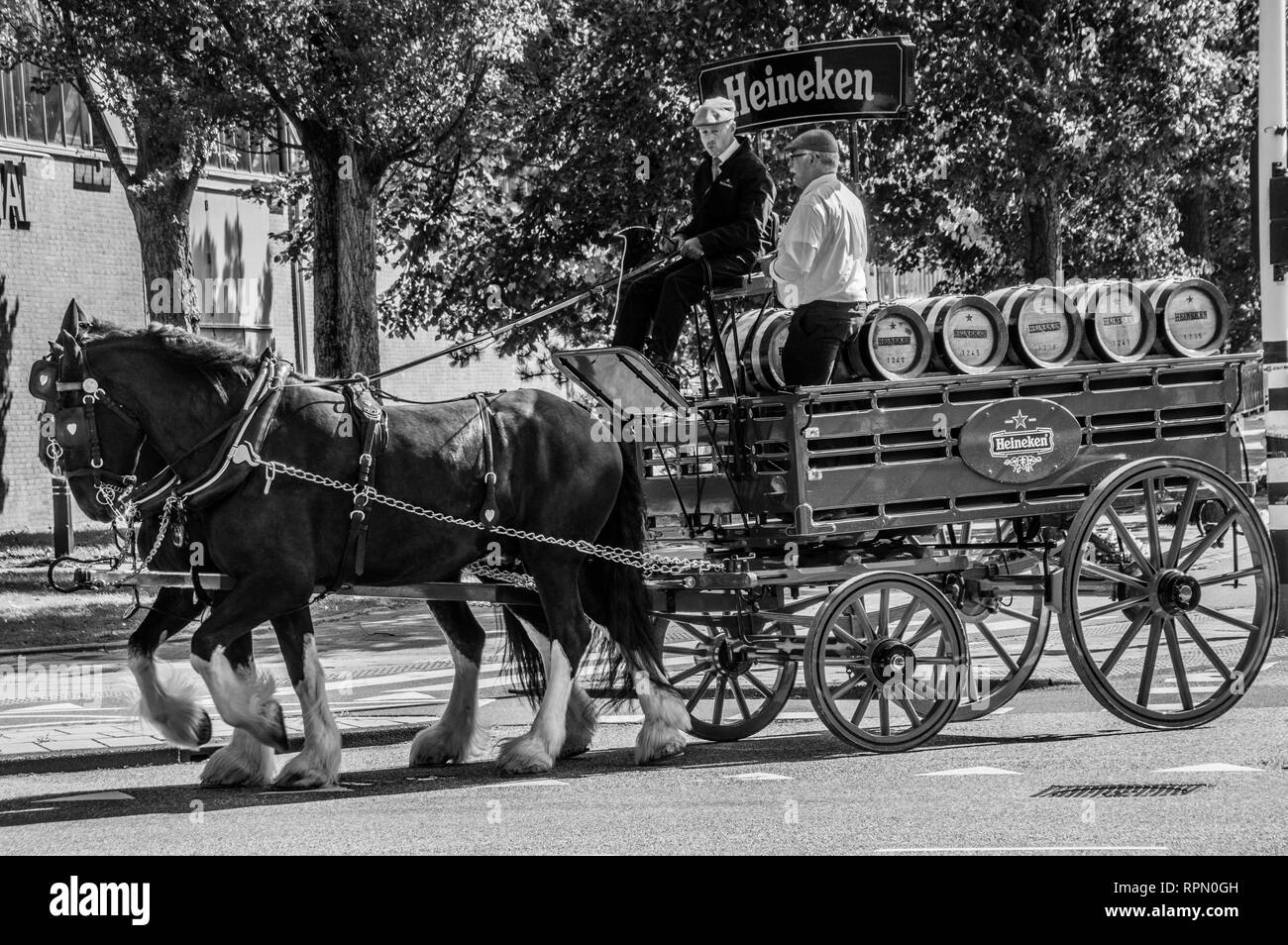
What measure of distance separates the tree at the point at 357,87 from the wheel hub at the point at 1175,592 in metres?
9.34

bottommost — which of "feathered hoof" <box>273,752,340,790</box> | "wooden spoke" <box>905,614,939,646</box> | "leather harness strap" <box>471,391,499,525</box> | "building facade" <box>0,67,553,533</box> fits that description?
"feathered hoof" <box>273,752,340,790</box>

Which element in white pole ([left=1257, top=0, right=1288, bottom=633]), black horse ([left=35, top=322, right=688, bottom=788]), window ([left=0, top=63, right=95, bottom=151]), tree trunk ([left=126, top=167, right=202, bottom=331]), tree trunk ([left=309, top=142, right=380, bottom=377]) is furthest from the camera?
window ([left=0, top=63, right=95, bottom=151])

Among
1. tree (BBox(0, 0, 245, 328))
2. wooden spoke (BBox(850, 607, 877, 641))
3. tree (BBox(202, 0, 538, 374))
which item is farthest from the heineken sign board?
tree (BBox(0, 0, 245, 328))

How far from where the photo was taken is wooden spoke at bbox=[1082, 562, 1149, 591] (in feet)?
26.2

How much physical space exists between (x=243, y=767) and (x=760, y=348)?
3.19 meters

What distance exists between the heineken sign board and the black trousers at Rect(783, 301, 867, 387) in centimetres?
165

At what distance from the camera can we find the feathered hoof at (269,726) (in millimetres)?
7121

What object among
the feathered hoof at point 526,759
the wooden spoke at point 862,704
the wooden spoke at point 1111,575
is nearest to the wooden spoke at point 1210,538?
the wooden spoke at point 1111,575

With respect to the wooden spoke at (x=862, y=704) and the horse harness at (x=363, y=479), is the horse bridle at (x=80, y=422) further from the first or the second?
the wooden spoke at (x=862, y=704)

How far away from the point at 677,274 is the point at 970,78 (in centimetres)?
985

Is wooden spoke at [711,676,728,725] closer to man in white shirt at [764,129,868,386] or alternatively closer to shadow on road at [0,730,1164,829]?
shadow on road at [0,730,1164,829]

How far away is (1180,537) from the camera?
8.09 metres

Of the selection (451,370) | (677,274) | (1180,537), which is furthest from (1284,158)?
(451,370)

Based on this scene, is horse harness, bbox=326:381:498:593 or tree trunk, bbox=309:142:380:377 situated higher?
tree trunk, bbox=309:142:380:377
